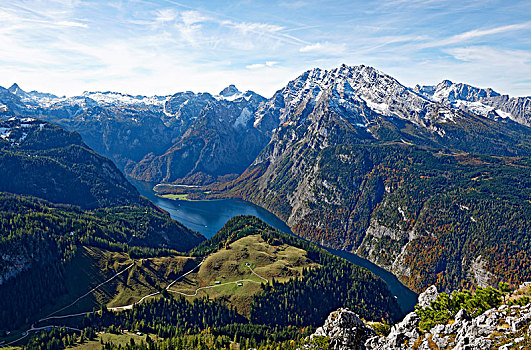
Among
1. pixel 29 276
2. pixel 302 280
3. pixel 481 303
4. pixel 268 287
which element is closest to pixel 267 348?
pixel 268 287

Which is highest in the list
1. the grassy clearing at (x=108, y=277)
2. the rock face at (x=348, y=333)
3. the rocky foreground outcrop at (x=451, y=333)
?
the rocky foreground outcrop at (x=451, y=333)

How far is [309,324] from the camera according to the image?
171m

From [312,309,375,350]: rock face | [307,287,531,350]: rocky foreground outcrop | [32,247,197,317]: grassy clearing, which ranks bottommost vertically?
[32,247,197,317]: grassy clearing

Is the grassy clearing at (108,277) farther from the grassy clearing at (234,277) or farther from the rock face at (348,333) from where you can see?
the rock face at (348,333)

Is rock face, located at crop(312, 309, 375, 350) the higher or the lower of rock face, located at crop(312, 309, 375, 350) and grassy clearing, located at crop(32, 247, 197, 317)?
the higher

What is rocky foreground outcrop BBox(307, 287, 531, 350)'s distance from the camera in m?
41.0

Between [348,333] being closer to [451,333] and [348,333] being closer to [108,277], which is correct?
[451,333]

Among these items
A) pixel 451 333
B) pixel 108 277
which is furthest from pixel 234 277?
pixel 451 333

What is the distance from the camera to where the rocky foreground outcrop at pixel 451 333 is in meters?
41.0

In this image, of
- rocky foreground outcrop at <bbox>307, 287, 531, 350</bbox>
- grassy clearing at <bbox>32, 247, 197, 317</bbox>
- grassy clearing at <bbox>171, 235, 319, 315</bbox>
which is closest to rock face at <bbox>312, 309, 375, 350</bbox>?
rocky foreground outcrop at <bbox>307, 287, 531, 350</bbox>

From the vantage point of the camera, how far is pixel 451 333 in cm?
4912

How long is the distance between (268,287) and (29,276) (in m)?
127

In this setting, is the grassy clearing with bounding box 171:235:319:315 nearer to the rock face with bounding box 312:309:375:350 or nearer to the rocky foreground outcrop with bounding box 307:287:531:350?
the rock face with bounding box 312:309:375:350

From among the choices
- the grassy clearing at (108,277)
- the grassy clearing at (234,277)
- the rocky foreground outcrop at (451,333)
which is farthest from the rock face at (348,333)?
the grassy clearing at (108,277)
